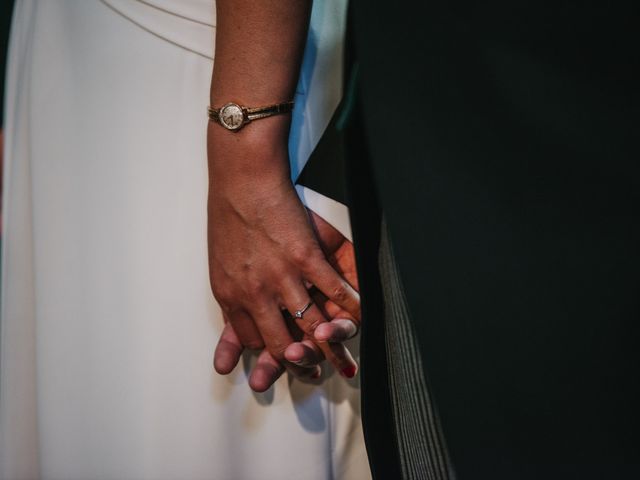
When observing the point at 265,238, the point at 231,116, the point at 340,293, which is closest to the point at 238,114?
the point at 231,116

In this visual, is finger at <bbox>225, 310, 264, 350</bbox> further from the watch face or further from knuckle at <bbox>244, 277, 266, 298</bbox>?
the watch face

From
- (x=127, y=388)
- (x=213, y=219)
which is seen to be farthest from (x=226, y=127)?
(x=127, y=388)

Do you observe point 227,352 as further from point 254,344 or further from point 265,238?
point 265,238

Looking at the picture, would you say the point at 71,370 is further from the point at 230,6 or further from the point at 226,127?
the point at 230,6

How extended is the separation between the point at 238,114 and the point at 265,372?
1.15ft

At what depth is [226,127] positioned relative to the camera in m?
0.68

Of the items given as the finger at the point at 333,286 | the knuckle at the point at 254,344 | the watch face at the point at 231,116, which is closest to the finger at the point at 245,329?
the knuckle at the point at 254,344

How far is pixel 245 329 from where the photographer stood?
73cm

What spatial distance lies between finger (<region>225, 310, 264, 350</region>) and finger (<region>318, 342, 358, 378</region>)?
9cm

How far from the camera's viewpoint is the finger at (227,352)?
0.73 m

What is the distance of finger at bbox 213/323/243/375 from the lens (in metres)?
0.73

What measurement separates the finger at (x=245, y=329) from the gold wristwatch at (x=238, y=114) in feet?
0.82

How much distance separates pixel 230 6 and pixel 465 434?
54 centimetres

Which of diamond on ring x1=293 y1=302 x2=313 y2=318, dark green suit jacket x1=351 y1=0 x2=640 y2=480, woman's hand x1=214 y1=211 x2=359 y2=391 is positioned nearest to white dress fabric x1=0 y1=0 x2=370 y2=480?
woman's hand x1=214 y1=211 x2=359 y2=391
